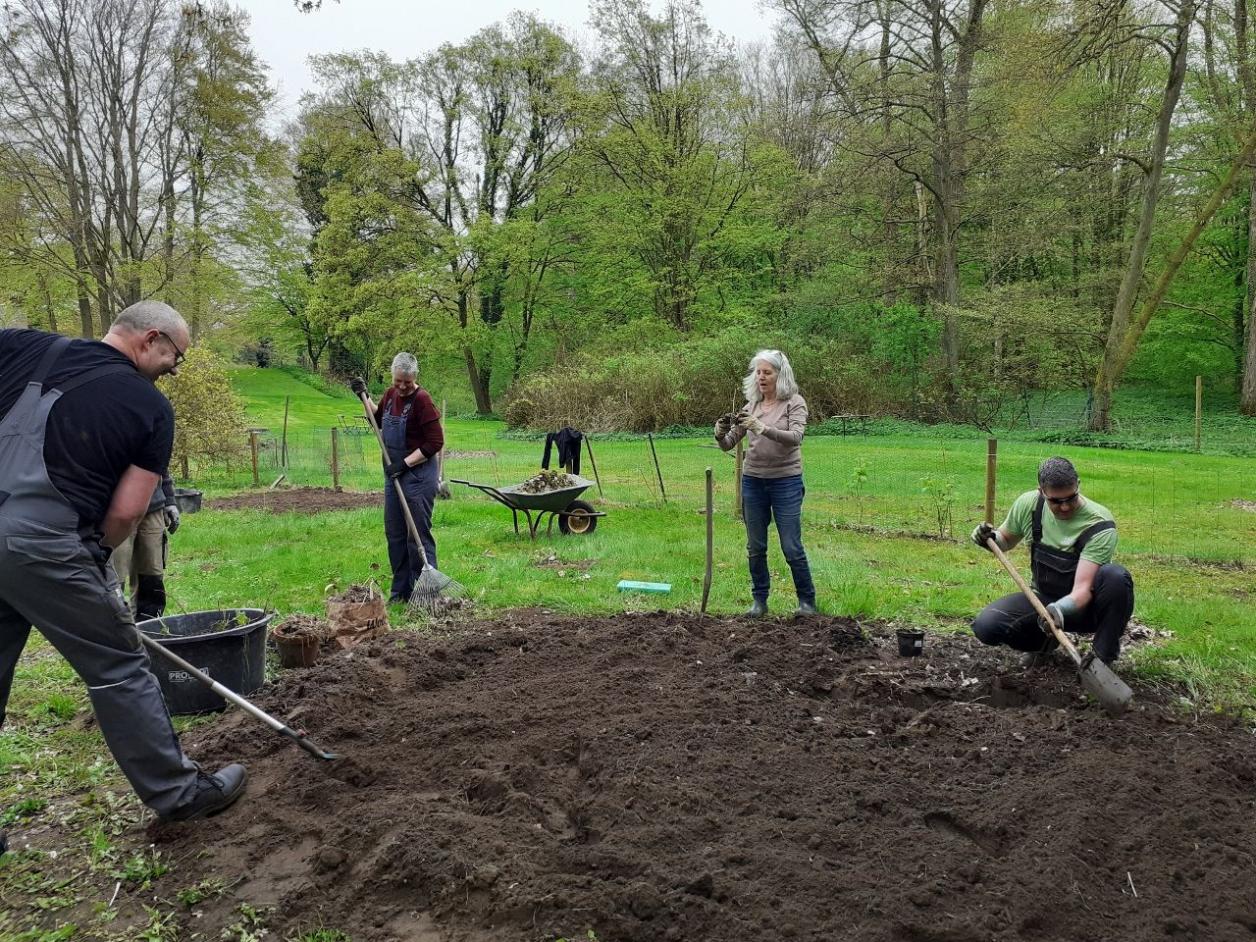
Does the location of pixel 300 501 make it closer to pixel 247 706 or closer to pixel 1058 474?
A: pixel 247 706

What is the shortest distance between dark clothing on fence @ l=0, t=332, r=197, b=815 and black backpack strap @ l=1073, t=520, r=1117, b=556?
4.05 metres

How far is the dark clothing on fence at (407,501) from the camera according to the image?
5727 millimetres

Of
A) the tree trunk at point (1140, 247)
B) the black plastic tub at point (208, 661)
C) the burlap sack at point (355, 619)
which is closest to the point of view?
the black plastic tub at point (208, 661)

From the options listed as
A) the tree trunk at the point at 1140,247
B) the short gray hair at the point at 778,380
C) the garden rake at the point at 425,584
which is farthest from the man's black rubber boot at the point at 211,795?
the tree trunk at the point at 1140,247

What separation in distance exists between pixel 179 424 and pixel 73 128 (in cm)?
1002

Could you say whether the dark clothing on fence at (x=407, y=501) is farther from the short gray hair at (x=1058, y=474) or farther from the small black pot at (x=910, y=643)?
the short gray hair at (x=1058, y=474)

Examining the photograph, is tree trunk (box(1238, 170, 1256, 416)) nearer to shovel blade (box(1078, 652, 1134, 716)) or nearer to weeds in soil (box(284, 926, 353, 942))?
shovel blade (box(1078, 652, 1134, 716))

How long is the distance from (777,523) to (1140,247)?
14838mm

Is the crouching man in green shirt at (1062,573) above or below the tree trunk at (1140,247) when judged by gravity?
below

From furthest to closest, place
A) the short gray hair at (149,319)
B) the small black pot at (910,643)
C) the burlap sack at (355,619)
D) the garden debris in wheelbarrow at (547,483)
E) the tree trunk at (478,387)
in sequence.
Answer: the tree trunk at (478,387), the garden debris in wheelbarrow at (547,483), the burlap sack at (355,619), the small black pot at (910,643), the short gray hair at (149,319)

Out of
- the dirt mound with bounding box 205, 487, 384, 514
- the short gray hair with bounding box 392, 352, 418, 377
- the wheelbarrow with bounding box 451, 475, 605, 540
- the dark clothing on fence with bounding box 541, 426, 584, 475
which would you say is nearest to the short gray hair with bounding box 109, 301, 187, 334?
the short gray hair with bounding box 392, 352, 418, 377

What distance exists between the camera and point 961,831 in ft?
9.26

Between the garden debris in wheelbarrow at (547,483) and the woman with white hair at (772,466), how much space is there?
313 cm

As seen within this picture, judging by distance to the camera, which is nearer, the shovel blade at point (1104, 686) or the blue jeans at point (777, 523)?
the shovel blade at point (1104, 686)
